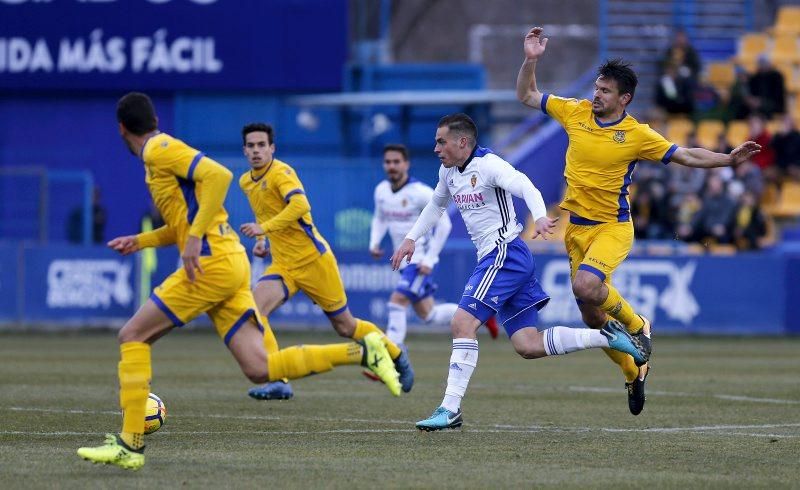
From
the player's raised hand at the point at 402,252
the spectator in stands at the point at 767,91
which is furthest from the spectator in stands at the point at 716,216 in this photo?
the player's raised hand at the point at 402,252

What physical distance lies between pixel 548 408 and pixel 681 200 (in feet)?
45.2

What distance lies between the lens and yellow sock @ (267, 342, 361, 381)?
31.9ft

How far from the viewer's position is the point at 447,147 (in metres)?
10.1

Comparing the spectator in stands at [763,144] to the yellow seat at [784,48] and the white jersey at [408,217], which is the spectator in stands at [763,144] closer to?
the yellow seat at [784,48]

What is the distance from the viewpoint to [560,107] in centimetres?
1098

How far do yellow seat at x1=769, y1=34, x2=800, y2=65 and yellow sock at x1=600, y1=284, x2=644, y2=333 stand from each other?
19486 millimetres

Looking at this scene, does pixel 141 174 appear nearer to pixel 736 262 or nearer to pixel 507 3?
pixel 736 262

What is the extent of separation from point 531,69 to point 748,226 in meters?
14.4

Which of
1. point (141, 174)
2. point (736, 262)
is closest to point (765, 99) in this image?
point (736, 262)

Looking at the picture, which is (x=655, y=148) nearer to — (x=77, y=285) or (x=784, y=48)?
(x=77, y=285)

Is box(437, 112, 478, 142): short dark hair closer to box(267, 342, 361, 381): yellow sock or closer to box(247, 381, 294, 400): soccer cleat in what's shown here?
box(267, 342, 361, 381): yellow sock

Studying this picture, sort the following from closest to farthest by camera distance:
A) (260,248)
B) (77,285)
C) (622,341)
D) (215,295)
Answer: (215,295) → (622,341) → (260,248) → (77,285)

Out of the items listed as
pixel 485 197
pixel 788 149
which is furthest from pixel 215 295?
pixel 788 149

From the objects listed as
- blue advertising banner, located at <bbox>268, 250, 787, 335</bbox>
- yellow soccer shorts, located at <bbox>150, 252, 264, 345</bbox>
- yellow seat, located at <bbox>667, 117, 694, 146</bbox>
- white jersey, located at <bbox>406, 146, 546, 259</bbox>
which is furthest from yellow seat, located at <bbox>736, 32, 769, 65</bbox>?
yellow soccer shorts, located at <bbox>150, 252, 264, 345</bbox>
